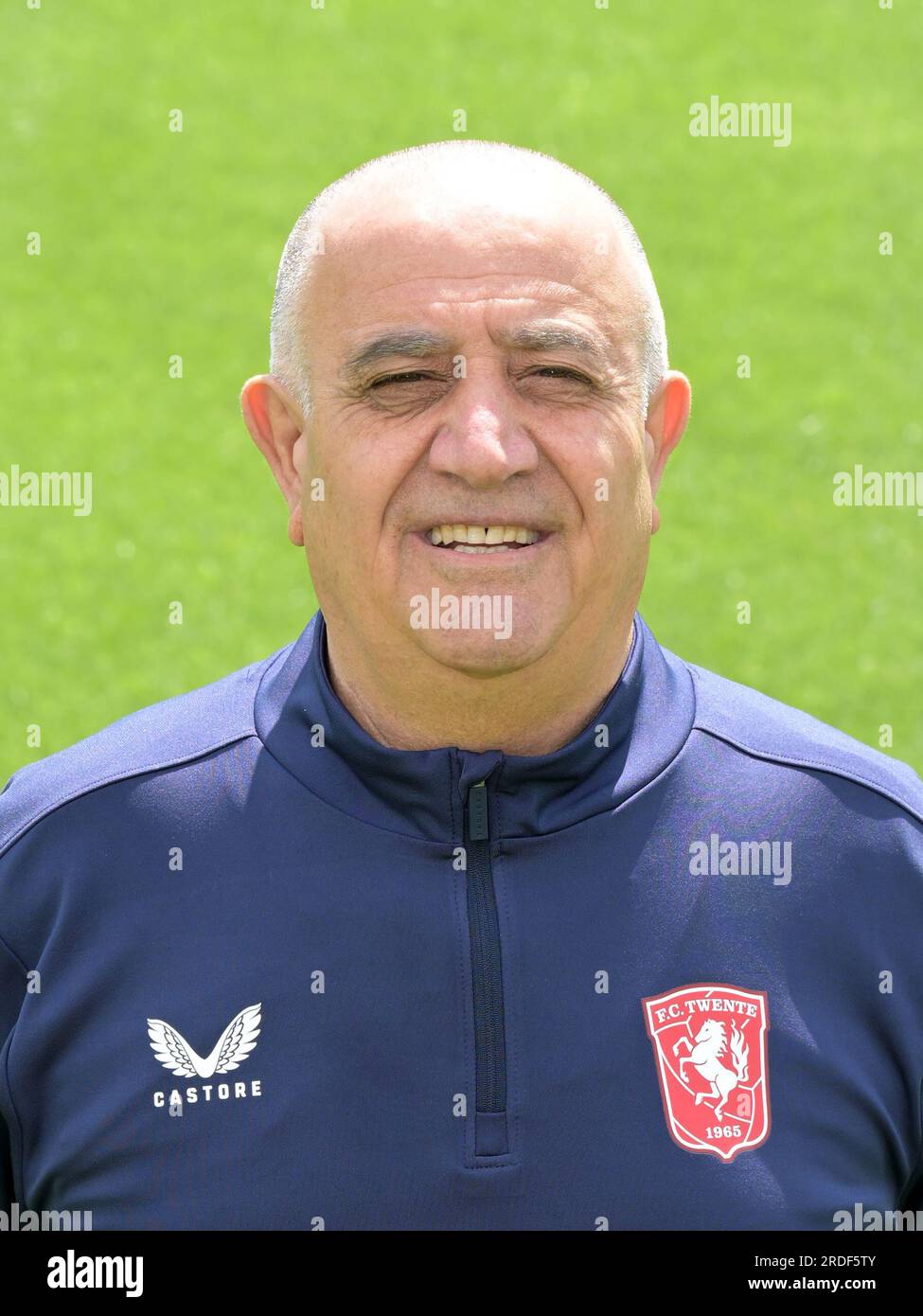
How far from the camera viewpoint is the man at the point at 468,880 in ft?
8.98

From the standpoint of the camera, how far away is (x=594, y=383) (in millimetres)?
2771

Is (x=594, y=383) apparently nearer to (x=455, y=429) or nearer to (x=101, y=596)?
(x=455, y=429)

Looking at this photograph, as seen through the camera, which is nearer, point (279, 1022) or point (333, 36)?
point (279, 1022)

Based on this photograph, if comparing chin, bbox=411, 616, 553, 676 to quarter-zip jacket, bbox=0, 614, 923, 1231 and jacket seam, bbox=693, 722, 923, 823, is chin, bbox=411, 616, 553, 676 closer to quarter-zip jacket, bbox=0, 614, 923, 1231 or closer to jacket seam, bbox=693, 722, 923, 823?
quarter-zip jacket, bbox=0, 614, 923, 1231

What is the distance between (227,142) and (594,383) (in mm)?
11896

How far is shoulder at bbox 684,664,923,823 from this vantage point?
298cm

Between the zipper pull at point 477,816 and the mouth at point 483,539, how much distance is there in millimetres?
353

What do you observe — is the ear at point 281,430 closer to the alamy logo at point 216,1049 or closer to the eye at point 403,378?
the eye at point 403,378

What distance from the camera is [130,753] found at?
9.82ft

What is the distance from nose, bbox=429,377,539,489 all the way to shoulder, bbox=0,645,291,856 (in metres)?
0.56

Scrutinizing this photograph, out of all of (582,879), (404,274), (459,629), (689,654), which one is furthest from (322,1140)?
(689,654)
